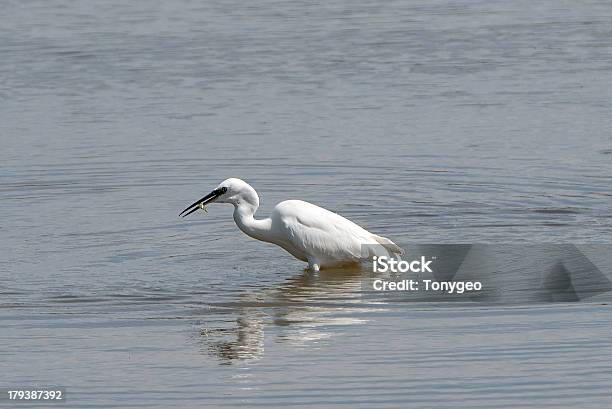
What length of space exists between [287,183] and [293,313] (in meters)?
4.31

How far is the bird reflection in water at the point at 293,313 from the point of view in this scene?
9047mm

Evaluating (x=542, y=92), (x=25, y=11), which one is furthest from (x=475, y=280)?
(x=25, y=11)

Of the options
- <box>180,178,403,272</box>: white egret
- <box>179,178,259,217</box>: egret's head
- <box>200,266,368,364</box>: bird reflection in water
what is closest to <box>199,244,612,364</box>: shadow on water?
<box>200,266,368,364</box>: bird reflection in water

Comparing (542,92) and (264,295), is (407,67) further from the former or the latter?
(264,295)

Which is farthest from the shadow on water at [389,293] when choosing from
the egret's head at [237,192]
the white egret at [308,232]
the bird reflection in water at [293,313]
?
the egret's head at [237,192]

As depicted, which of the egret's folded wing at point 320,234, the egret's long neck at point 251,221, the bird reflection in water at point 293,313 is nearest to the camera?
the bird reflection in water at point 293,313

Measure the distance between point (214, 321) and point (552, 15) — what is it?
47.1 feet

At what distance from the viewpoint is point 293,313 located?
393 inches

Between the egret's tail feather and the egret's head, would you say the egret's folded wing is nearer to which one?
the egret's tail feather

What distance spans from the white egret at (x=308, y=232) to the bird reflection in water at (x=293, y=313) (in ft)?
0.58

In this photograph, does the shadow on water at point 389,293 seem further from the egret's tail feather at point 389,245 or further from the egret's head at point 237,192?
the egret's head at point 237,192

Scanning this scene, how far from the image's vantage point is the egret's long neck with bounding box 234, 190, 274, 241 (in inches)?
446

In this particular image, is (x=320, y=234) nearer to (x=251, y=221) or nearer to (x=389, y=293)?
(x=251, y=221)

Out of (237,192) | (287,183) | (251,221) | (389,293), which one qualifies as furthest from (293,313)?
(287,183)
